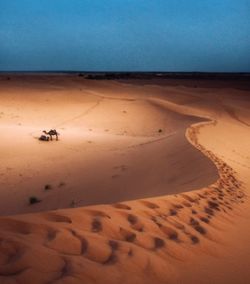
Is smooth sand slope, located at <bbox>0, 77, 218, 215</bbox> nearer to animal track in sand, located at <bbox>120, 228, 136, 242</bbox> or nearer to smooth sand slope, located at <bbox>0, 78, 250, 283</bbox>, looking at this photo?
smooth sand slope, located at <bbox>0, 78, 250, 283</bbox>

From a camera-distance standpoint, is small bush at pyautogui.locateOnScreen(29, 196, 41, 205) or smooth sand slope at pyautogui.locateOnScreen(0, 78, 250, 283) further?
small bush at pyautogui.locateOnScreen(29, 196, 41, 205)

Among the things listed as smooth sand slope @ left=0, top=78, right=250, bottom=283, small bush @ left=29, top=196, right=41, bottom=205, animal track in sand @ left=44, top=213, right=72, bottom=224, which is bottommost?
small bush @ left=29, top=196, right=41, bottom=205

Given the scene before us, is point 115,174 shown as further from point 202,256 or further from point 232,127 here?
point 232,127

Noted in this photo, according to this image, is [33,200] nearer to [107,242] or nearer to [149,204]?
[149,204]

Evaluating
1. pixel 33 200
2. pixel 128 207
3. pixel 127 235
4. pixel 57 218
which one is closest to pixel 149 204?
pixel 128 207

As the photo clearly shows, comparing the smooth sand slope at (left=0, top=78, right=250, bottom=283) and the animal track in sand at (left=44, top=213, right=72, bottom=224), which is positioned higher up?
the animal track in sand at (left=44, top=213, right=72, bottom=224)

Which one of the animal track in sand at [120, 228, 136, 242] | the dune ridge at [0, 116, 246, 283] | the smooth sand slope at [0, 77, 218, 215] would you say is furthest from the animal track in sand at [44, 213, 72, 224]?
the smooth sand slope at [0, 77, 218, 215]

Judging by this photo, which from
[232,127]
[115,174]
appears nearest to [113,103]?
[232,127]

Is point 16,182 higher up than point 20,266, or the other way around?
point 20,266
